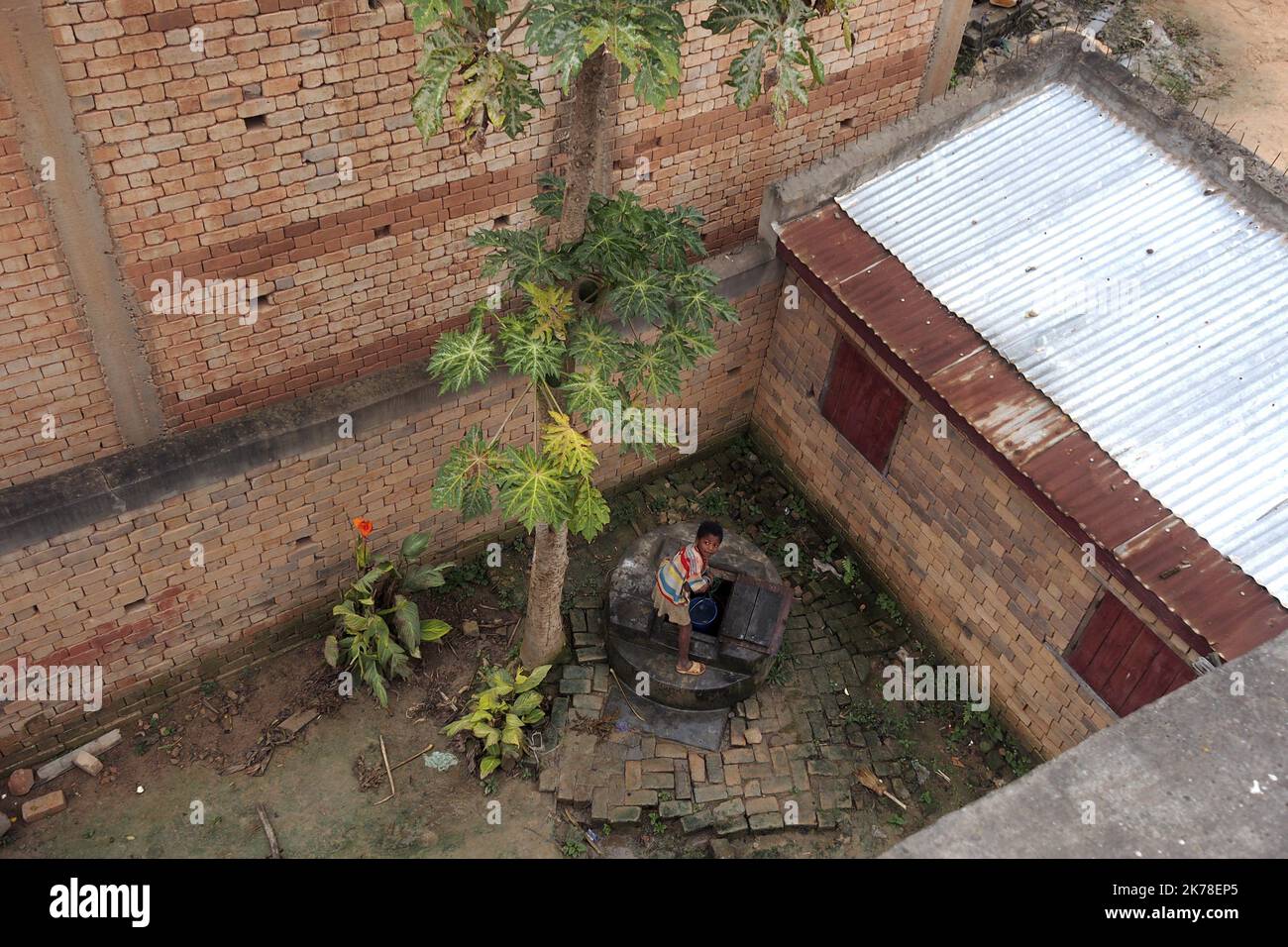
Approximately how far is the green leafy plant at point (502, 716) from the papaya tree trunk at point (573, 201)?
0.31 meters

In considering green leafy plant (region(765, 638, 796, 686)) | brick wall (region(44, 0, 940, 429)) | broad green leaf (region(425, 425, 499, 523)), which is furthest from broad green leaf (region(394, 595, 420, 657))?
green leafy plant (region(765, 638, 796, 686))

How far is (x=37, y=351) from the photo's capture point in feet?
24.1

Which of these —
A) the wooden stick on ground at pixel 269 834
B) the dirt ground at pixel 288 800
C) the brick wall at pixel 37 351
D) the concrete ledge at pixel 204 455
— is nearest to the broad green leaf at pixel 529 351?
the concrete ledge at pixel 204 455

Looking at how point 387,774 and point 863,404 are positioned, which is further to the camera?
point 863,404

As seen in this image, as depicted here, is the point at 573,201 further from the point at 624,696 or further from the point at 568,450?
the point at 624,696

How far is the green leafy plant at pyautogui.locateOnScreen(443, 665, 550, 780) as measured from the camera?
8977 millimetres

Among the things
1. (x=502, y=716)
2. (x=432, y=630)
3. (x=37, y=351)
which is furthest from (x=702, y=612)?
(x=37, y=351)

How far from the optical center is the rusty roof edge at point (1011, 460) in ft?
23.5

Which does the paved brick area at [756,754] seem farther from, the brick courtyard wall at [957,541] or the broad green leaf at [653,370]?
the broad green leaf at [653,370]

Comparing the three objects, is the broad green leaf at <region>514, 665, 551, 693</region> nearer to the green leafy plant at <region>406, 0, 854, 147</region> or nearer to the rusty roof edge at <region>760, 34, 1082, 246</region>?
the rusty roof edge at <region>760, 34, 1082, 246</region>

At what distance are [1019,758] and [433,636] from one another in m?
5.00

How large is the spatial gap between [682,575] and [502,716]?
75.4 inches

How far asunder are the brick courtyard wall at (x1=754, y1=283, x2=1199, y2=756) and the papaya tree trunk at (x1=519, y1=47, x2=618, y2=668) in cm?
271
